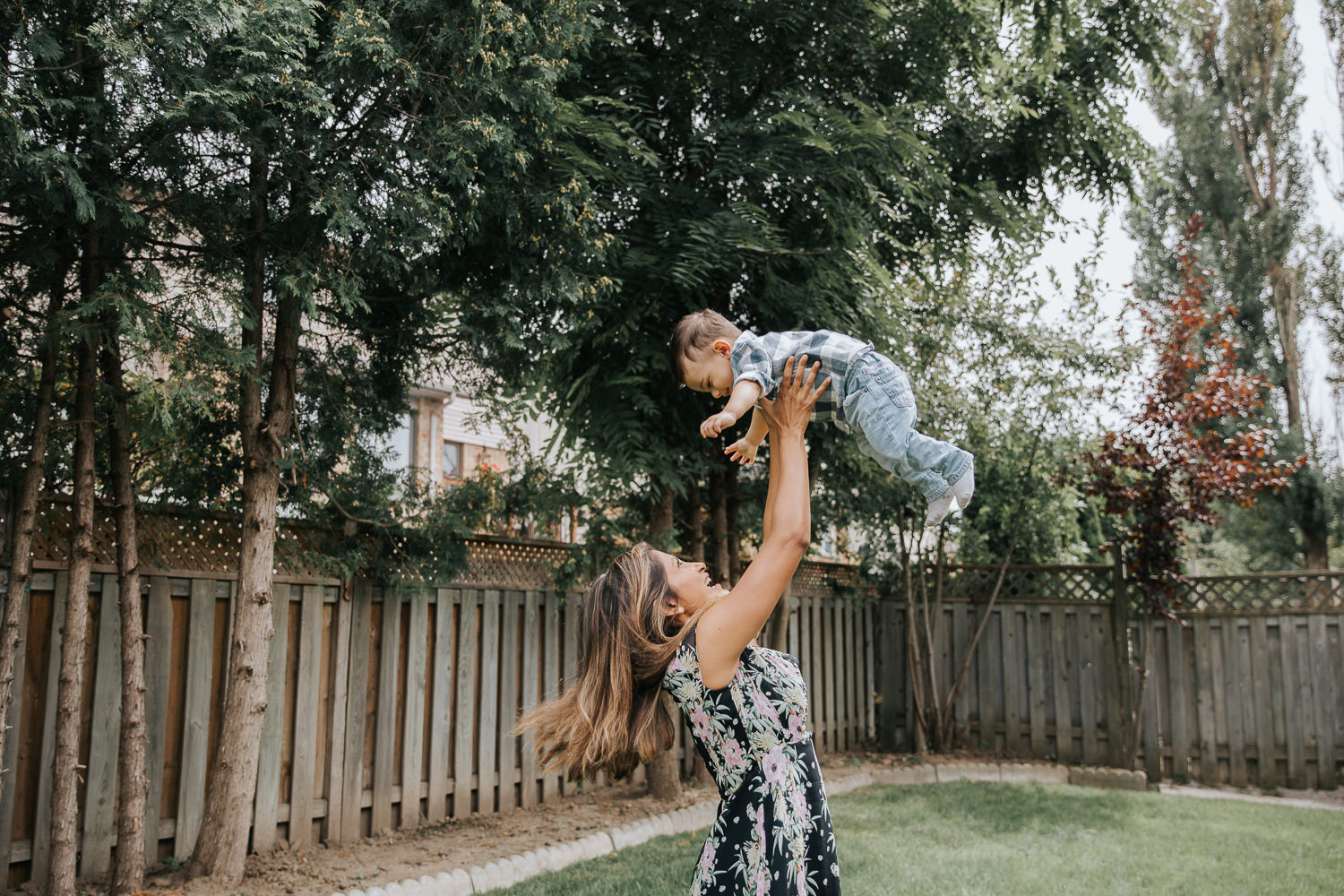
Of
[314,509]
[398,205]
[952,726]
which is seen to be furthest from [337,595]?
[952,726]

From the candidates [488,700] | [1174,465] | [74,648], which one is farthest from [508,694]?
[1174,465]

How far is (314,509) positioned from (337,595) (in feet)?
1.63

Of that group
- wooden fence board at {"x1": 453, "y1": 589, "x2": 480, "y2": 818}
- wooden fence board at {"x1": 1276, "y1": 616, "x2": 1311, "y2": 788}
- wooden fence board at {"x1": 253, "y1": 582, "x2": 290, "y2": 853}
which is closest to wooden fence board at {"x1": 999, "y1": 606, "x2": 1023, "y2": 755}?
wooden fence board at {"x1": 1276, "y1": 616, "x2": 1311, "y2": 788}

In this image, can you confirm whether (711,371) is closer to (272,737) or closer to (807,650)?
(272,737)

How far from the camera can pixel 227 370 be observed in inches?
154

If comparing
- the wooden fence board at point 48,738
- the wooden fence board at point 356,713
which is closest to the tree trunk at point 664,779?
the wooden fence board at point 356,713

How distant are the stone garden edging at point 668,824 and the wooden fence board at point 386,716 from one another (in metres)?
0.84

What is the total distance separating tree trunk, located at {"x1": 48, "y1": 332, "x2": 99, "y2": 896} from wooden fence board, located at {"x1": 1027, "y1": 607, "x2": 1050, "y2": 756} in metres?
8.09

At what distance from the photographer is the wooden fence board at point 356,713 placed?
191 inches

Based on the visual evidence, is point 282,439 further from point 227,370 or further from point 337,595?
point 337,595

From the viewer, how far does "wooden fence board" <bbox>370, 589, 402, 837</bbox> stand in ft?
16.5

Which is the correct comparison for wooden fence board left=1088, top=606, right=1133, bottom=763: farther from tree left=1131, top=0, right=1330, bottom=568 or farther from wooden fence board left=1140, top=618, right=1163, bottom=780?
tree left=1131, top=0, right=1330, bottom=568

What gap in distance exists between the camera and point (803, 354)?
2.61 meters

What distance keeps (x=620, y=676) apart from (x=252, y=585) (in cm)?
257
